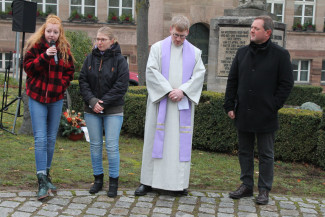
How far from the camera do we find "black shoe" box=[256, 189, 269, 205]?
4823 mm

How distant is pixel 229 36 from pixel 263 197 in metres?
4.91

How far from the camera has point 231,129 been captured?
7.55 m

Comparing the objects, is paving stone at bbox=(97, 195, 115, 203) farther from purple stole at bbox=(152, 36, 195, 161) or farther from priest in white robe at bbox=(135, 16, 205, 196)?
purple stole at bbox=(152, 36, 195, 161)

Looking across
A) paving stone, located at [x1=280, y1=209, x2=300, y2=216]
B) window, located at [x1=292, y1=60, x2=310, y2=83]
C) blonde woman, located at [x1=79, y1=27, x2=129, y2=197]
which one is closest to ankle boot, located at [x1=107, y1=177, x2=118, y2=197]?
blonde woman, located at [x1=79, y1=27, x2=129, y2=197]

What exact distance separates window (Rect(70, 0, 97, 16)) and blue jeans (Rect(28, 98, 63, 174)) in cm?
1685

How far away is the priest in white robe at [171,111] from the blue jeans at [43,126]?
3.44 ft

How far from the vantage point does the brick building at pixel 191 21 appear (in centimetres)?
2069

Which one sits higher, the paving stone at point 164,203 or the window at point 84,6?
the window at point 84,6

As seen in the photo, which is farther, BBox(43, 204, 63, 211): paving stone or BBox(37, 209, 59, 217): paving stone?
BBox(43, 204, 63, 211): paving stone

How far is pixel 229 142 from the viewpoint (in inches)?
300

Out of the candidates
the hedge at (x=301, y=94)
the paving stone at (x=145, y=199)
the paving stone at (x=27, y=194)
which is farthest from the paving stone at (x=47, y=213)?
the hedge at (x=301, y=94)

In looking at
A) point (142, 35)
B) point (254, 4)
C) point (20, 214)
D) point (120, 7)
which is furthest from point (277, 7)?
point (20, 214)

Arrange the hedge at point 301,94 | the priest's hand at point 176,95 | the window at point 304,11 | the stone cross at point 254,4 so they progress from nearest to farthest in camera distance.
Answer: the priest's hand at point 176,95 → the stone cross at point 254,4 → the hedge at point 301,94 → the window at point 304,11

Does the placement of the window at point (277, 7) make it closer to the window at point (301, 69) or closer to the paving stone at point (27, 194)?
the window at point (301, 69)
